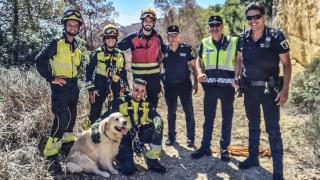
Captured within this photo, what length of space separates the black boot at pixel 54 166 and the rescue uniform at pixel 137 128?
881 mm

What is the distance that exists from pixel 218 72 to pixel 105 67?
1714 millimetres

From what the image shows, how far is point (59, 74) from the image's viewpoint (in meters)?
5.50

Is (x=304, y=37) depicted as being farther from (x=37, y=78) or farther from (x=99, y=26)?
(x=99, y=26)

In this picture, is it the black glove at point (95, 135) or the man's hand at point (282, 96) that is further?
the black glove at point (95, 135)

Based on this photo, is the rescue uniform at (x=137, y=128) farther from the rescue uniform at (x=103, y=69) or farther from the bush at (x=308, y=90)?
the bush at (x=308, y=90)

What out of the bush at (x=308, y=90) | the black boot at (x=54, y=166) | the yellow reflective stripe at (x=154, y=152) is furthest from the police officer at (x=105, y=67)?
the bush at (x=308, y=90)

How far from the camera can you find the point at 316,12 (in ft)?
35.1

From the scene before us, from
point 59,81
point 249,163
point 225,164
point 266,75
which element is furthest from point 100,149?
point 266,75

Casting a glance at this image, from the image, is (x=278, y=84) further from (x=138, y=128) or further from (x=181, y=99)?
(x=138, y=128)

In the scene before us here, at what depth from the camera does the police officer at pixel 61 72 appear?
540 cm

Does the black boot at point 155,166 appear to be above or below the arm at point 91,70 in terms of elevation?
below

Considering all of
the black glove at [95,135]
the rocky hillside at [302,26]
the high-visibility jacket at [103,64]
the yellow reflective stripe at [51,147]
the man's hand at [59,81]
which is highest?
the rocky hillside at [302,26]

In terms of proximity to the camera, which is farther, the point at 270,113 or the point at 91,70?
the point at 91,70

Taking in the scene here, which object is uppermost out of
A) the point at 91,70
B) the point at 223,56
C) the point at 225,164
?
the point at 223,56
